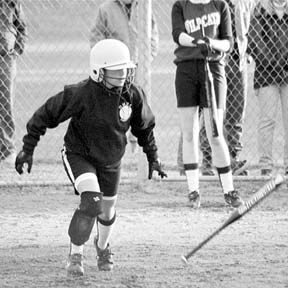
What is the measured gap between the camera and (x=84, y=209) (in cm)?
613

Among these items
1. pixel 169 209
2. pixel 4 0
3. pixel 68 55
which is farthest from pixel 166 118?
pixel 68 55

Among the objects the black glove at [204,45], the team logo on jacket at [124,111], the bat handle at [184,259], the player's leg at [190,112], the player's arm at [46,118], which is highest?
the player's arm at [46,118]

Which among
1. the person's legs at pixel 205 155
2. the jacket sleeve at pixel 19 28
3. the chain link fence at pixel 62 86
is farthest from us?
the chain link fence at pixel 62 86

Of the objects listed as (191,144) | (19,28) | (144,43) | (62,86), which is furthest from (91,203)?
(62,86)

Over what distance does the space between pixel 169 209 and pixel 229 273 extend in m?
2.60

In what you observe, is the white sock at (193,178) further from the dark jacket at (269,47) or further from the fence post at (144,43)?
the dark jacket at (269,47)

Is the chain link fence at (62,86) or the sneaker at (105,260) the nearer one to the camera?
the sneaker at (105,260)

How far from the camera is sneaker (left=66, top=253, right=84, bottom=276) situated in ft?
20.3

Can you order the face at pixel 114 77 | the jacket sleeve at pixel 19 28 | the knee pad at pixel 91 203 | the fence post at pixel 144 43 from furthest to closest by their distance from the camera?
1. the jacket sleeve at pixel 19 28
2. the fence post at pixel 144 43
3. the face at pixel 114 77
4. the knee pad at pixel 91 203

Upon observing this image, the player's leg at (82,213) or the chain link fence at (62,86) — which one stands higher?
the player's leg at (82,213)

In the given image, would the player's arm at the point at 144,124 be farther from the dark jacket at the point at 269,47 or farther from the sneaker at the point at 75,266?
the dark jacket at the point at 269,47

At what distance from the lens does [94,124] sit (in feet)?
20.8

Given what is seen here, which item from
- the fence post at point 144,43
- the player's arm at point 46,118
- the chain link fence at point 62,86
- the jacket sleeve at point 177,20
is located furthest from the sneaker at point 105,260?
the chain link fence at point 62,86

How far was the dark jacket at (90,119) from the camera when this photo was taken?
20.7ft
